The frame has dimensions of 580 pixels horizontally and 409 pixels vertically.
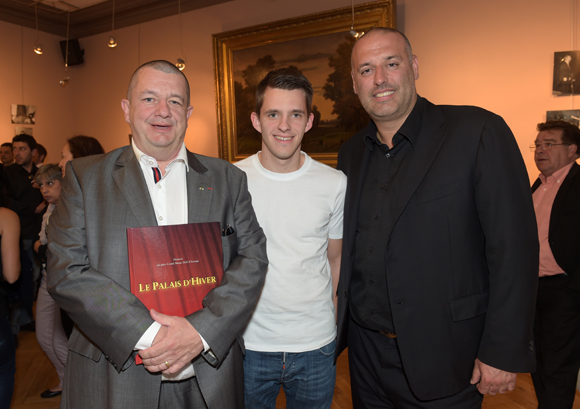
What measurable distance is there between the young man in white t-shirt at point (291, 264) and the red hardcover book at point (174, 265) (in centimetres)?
40

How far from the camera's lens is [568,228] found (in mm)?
2863

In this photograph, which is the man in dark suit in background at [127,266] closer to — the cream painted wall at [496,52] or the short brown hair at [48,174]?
the short brown hair at [48,174]

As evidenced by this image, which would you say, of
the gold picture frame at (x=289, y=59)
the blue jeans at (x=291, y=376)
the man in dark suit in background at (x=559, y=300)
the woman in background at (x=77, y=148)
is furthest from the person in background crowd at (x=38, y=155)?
the man in dark suit in background at (x=559, y=300)

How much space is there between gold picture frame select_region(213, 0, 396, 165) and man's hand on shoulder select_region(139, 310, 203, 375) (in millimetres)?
4005

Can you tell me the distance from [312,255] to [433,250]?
51 cm

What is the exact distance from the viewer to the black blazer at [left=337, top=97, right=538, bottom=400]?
1500 millimetres

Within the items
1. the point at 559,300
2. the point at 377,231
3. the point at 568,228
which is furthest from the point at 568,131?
the point at 377,231

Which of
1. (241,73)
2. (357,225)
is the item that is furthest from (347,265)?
(241,73)

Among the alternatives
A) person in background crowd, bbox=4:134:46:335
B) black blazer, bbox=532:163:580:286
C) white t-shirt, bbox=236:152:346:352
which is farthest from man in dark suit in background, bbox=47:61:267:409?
person in background crowd, bbox=4:134:46:335

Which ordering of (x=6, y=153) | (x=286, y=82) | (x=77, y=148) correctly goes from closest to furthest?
(x=286, y=82), (x=77, y=148), (x=6, y=153)

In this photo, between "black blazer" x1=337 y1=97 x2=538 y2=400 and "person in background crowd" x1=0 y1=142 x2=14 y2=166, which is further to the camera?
"person in background crowd" x1=0 y1=142 x2=14 y2=166

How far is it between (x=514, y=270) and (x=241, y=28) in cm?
515

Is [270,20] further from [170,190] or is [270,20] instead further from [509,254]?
[509,254]

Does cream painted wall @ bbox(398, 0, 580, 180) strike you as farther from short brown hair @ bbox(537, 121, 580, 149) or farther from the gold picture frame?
short brown hair @ bbox(537, 121, 580, 149)
